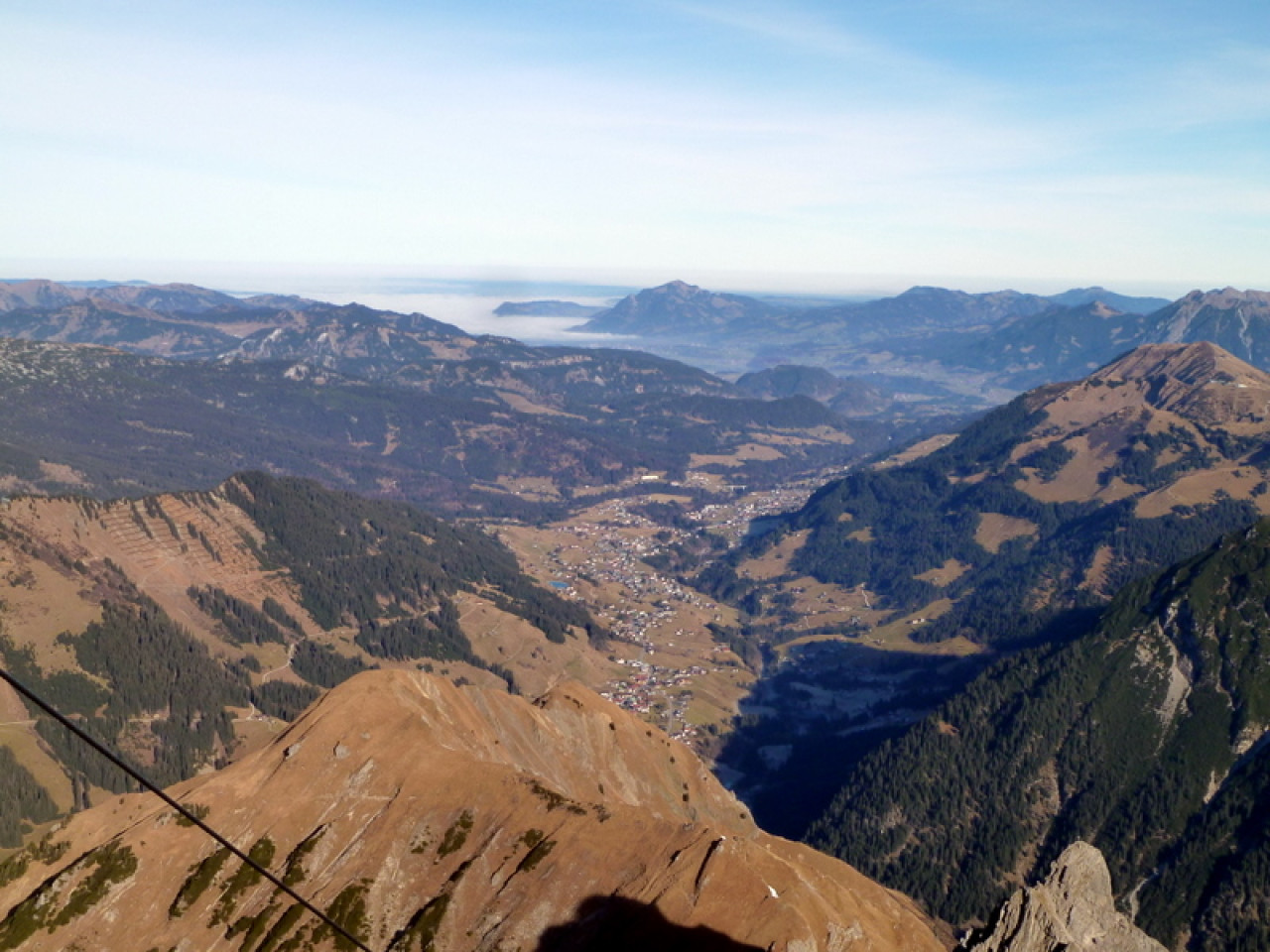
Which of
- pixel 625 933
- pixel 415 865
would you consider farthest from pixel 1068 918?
pixel 415 865

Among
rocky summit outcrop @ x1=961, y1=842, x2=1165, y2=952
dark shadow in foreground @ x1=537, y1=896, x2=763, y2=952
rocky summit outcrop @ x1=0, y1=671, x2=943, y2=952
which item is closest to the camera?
dark shadow in foreground @ x1=537, y1=896, x2=763, y2=952

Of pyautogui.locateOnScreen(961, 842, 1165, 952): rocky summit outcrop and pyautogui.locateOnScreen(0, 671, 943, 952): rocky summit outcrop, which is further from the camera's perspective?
pyautogui.locateOnScreen(0, 671, 943, 952): rocky summit outcrop

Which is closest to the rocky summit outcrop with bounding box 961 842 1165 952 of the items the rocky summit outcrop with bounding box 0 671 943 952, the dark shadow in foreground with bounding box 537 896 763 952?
the rocky summit outcrop with bounding box 0 671 943 952

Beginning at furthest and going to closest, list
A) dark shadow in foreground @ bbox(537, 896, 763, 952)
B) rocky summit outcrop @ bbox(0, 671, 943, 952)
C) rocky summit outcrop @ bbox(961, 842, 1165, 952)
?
rocky summit outcrop @ bbox(0, 671, 943, 952) → rocky summit outcrop @ bbox(961, 842, 1165, 952) → dark shadow in foreground @ bbox(537, 896, 763, 952)

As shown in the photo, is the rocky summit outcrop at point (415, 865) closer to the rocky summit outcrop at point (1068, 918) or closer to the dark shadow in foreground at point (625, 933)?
the dark shadow in foreground at point (625, 933)

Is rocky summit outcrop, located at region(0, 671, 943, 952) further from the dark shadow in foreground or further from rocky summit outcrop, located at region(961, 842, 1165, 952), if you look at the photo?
rocky summit outcrop, located at region(961, 842, 1165, 952)

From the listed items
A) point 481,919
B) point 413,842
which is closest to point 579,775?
point 413,842
